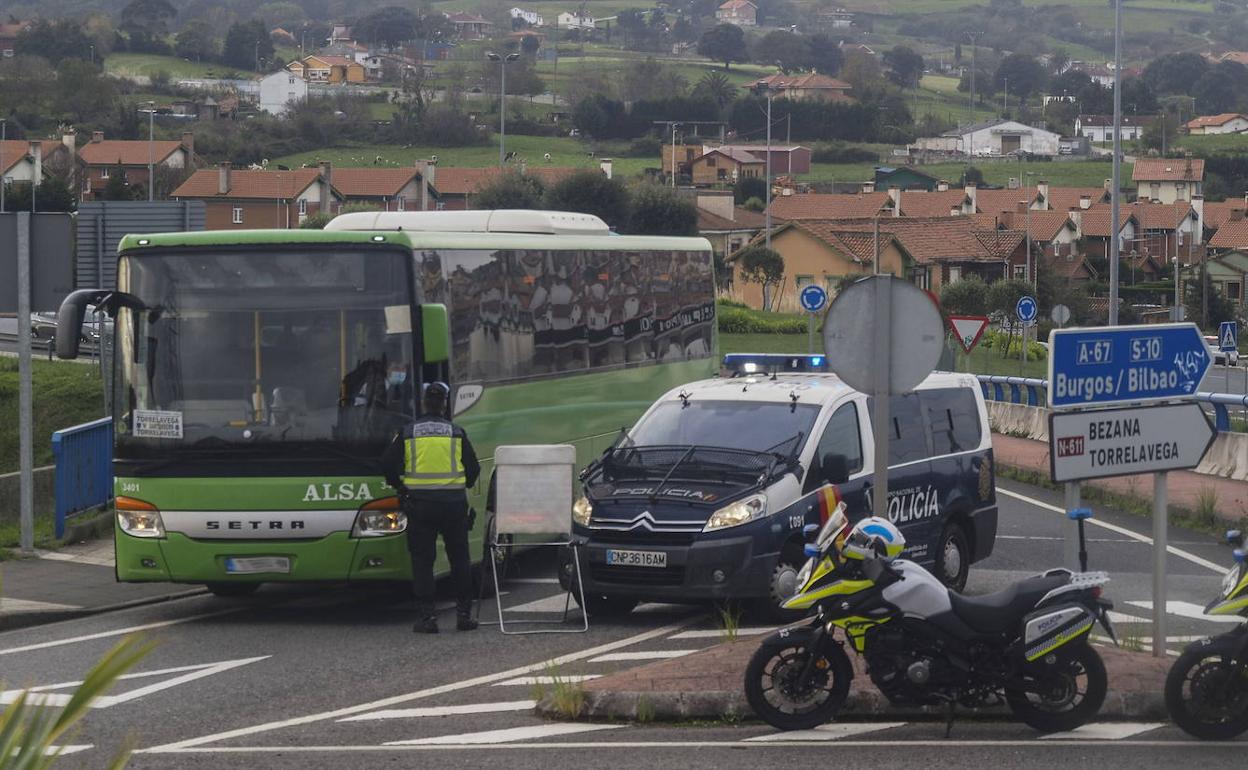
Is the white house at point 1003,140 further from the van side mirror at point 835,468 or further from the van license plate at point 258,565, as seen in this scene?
the van license plate at point 258,565

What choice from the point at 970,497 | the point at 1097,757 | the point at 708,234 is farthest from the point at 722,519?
the point at 708,234

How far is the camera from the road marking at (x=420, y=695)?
933cm

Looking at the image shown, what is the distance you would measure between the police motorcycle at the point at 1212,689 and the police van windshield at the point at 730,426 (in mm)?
4497

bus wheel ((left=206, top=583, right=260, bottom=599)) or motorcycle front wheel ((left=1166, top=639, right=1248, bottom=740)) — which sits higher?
motorcycle front wheel ((left=1166, top=639, right=1248, bottom=740))

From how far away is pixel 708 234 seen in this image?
309 ft

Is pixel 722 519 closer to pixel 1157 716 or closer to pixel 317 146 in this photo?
pixel 1157 716

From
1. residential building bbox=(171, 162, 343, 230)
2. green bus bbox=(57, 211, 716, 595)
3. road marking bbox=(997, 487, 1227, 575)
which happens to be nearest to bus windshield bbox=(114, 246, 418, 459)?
green bus bbox=(57, 211, 716, 595)

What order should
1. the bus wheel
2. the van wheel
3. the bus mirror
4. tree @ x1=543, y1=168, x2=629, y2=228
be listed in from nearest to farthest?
1. the bus mirror
2. the van wheel
3. the bus wheel
4. tree @ x1=543, y1=168, x2=629, y2=228

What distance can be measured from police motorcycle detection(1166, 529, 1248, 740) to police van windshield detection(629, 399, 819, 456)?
4.50m

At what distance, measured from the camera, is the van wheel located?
14055 mm

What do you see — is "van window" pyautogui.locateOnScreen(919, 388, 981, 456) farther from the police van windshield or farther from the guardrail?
the guardrail

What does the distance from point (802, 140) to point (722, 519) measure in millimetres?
156646

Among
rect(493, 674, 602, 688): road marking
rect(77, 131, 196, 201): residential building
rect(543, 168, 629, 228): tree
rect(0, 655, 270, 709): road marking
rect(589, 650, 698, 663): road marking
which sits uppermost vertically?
rect(77, 131, 196, 201): residential building

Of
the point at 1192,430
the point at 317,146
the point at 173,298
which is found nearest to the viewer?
the point at 1192,430
